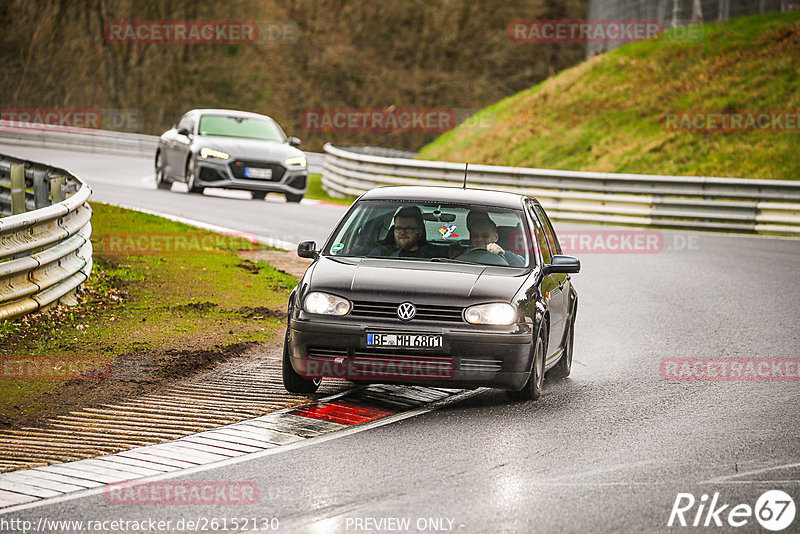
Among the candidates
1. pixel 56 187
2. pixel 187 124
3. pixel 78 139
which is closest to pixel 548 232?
pixel 56 187

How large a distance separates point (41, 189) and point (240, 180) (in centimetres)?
918

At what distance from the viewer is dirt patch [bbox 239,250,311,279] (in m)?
15.7

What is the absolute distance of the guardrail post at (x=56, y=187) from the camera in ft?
48.4

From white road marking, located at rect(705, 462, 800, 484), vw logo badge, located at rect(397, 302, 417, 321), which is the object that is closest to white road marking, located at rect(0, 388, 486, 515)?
vw logo badge, located at rect(397, 302, 417, 321)

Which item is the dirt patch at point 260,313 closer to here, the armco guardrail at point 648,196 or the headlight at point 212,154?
the headlight at point 212,154

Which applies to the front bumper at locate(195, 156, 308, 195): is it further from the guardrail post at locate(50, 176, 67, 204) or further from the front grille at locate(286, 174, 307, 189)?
the guardrail post at locate(50, 176, 67, 204)

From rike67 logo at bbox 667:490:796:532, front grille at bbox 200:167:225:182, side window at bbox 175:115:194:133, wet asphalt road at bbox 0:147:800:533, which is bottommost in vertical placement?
wet asphalt road at bbox 0:147:800:533

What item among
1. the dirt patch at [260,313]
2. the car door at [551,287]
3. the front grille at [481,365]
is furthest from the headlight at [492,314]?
the dirt patch at [260,313]

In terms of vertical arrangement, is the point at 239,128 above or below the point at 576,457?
above

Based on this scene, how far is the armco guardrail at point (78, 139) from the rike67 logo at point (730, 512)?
35.3m

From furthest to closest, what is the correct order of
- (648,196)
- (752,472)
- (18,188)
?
(648,196) → (18,188) → (752,472)

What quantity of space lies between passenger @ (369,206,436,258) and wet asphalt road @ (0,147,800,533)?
119 centimetres

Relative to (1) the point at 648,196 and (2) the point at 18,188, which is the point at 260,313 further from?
(1) the point at 648,196

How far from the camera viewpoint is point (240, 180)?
80.0 ft
